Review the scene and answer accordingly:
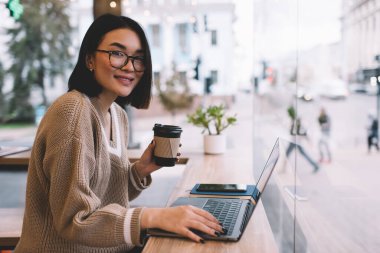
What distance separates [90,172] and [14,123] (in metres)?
5.42

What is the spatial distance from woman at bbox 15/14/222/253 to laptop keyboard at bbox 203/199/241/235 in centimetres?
6

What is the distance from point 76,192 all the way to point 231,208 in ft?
1.53

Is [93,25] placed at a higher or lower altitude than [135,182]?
higher

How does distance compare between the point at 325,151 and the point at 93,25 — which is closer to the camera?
the point at 93,25

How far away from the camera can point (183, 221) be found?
967mm

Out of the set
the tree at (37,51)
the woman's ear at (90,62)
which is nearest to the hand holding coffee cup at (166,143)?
the woman's ear at (90,62)

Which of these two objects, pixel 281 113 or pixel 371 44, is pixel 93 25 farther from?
pixel 281 113

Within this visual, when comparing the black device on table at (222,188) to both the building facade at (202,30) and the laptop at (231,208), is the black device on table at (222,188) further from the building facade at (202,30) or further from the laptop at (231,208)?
the building facade at (202,30)

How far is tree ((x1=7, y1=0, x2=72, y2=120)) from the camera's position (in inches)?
254

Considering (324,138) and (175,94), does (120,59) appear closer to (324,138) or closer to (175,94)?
(175,94)

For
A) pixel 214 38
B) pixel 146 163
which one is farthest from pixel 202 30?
pixel 146 163

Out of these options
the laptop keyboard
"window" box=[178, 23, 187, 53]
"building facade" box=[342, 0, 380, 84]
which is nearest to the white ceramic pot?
"building facade" box=[342, 0, 380, 84]

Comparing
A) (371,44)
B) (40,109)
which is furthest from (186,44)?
(371,44)

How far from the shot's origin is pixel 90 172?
1033mm
